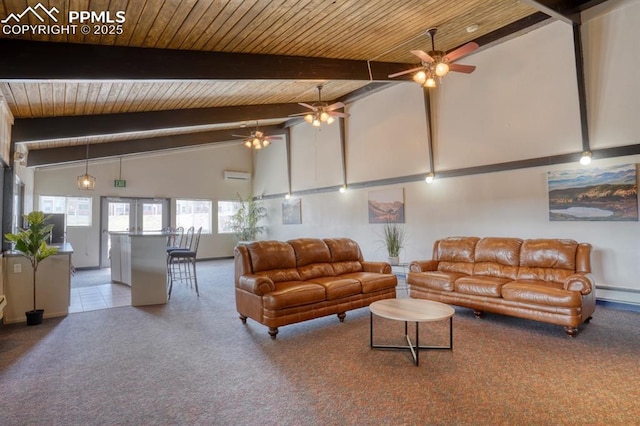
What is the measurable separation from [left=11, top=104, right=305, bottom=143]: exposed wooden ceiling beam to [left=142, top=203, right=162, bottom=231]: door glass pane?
5.02m

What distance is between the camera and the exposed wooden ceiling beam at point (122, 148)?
7.36 metres

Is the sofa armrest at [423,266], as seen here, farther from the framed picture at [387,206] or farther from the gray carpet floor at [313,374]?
the framed picture at [387,206]

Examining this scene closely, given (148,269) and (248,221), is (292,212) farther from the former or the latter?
(148,269)

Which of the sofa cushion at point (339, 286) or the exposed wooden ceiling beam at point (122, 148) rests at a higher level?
the exposed wooden ceiling beam at point (122, 148)

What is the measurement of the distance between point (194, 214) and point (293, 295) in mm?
8497

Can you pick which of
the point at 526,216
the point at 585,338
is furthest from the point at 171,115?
the point at 585,338

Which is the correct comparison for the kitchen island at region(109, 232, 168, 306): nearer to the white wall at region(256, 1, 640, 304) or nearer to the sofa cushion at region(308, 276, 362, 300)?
the sofa cushion at region(308, 276, 362, 300)

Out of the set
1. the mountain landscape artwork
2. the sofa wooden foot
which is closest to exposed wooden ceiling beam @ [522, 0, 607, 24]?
the mountain landscape artwork

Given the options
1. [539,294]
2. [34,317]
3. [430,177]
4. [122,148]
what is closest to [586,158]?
[539,294]

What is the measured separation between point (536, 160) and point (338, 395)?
16.5 feet

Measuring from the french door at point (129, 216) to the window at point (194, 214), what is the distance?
434mm

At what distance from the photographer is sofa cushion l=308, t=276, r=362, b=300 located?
14.0ft

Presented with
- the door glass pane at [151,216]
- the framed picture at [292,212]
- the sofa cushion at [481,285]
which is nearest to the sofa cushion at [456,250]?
the sofa cushion at [481,285]

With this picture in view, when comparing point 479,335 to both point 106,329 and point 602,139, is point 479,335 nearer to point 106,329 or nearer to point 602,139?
point 602,139
